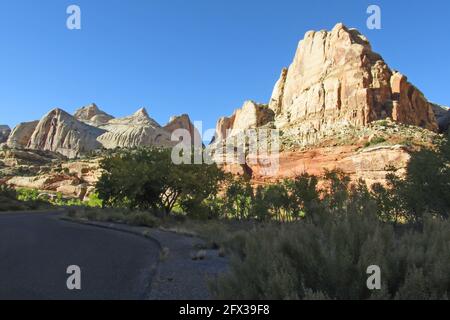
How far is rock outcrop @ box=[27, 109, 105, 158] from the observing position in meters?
170

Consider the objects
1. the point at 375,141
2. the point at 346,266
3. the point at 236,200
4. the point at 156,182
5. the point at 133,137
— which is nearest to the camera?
the point at 346,266

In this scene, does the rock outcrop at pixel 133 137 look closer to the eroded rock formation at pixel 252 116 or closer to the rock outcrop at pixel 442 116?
the eroded rock formation at pixel 252 116

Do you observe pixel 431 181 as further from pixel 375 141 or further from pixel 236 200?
pixel 375 141

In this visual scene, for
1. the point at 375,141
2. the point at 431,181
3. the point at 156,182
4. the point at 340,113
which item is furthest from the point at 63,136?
the point at 431,181

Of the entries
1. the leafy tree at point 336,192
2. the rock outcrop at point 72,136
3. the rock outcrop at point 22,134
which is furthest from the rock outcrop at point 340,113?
the rock outcrop at point 22,134

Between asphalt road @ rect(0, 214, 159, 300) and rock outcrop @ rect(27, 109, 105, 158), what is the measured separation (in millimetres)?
161271

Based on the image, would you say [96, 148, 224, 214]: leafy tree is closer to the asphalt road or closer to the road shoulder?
the asphalt road

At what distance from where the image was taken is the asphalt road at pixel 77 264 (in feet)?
24.2

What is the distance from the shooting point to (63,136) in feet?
564

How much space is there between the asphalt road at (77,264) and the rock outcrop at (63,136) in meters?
161

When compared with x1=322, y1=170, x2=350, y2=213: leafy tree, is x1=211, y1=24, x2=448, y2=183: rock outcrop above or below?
above

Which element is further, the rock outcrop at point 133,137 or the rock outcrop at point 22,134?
the rock outcrop at point 22,134

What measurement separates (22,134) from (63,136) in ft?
98.7

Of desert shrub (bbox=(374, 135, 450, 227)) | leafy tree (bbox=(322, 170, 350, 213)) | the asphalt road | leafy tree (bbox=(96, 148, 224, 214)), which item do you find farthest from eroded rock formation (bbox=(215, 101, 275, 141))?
the asphalt road
